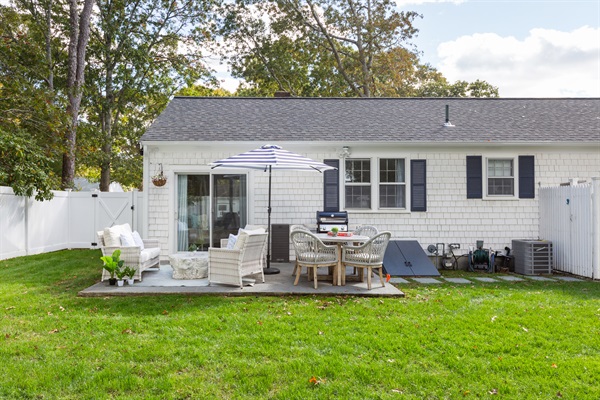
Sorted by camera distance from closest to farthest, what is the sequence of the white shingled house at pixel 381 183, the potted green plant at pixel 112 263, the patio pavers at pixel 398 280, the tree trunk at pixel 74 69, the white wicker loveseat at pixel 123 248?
1. the potted green plant at pixel 112 263
2. the white wicker loveseat at pixel 123 248
3. the patio pavers at pixel 398 280
4. the white shingled house at pixel 381 183
5. the tree trunk at pixel 74 69

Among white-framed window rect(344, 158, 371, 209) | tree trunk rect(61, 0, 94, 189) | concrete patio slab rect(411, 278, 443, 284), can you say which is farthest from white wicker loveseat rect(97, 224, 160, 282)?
tree trunk rect(61, 0, 94, 189)

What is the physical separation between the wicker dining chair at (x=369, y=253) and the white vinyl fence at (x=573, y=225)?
4.37 metres

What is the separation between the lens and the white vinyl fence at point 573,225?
817cm

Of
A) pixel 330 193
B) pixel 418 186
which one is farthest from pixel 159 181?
pixel 418 186

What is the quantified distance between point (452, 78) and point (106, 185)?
22693mm

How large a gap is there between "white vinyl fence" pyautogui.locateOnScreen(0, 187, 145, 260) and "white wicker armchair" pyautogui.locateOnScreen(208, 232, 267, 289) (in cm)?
557

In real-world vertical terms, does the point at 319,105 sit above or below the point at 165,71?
below

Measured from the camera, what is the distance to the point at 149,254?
303 inches

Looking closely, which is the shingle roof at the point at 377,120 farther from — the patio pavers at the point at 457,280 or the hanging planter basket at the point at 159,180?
the patio pavers at the point at 457,280

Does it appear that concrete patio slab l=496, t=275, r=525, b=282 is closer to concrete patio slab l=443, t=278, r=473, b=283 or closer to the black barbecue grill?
concrete patio slab l=443, t=278, r=473, b=283

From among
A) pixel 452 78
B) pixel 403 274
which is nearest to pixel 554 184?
pixel 403 274

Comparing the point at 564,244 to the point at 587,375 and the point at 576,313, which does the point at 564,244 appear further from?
the point at 587,375

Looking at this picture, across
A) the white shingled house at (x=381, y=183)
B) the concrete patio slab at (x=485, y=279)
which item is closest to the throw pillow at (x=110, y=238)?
the white shingled house at (x=381, y=183)

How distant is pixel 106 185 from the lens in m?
19.6
